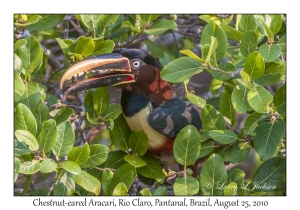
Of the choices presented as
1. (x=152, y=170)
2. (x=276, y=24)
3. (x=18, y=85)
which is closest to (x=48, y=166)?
(x=18, y=85)

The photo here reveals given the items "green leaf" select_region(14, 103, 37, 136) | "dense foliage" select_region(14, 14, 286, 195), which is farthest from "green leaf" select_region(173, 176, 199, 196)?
"green leaf" select_region(14, 103, 37, 136)

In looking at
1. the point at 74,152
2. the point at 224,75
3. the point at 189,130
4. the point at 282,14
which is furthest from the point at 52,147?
the point at 282,14

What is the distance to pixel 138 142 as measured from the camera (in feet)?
11.2

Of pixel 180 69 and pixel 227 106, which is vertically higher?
pixel 180 69

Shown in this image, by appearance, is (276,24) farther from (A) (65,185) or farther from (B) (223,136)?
(A) (65,185)

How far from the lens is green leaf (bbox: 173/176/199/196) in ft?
9.62

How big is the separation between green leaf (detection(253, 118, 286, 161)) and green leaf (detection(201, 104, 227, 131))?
202 mm

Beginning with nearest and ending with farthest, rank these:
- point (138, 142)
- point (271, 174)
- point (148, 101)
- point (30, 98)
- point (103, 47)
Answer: point (30, 98), point (271, 174), point (103, 47), point (138, 142), point (148, 101)

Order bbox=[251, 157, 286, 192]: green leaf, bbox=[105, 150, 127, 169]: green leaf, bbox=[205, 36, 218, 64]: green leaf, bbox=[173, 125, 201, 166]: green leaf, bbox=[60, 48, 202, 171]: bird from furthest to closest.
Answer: bbox=[60, 48, 202, 171]: bird < bbox=[105, 150, 127, 169]: green leaf < bbox=[251, 157, 286, 192]: green leaf < bbox=[173, 125, 201, 166]: green leaf < bbox=[205, 36, 218, 64]: green leaf

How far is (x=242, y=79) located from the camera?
9.68ft

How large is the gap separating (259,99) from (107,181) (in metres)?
0.95

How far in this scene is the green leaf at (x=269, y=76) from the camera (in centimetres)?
298

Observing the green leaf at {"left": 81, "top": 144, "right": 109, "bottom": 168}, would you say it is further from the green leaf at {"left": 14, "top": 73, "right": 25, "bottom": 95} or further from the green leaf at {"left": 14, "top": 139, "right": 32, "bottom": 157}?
the green leaf at {"left": 14, "top": 73, "right": 25, "bottom": 95}

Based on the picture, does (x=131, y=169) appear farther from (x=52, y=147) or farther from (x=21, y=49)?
(x=21, y=49)
